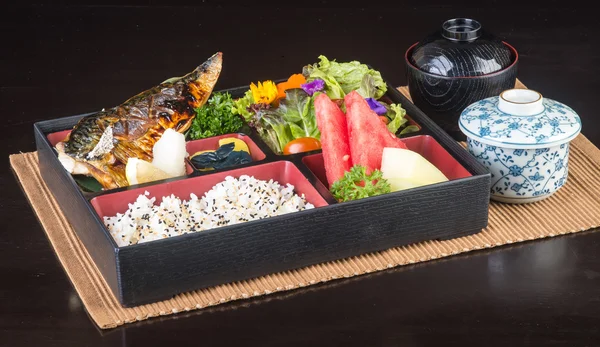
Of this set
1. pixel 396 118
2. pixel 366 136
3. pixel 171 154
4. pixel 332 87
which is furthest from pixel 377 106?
pixel 171 154

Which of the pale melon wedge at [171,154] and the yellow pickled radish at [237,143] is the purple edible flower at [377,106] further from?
the pale melon wedge at [171,154]

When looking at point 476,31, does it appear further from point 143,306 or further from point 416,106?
point 143,306

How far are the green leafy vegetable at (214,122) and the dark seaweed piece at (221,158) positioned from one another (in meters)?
0.21

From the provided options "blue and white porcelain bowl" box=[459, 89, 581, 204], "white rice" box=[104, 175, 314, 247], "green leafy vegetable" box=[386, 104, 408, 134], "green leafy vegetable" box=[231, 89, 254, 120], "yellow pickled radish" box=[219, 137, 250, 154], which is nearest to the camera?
"white rice" box=[104, 175, 314, 247]

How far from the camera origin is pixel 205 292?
3434 mm

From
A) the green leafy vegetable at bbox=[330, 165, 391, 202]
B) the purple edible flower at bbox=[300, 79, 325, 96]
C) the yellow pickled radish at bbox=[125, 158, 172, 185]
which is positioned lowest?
the yellow pickled radish at bbox=[125, 158, 172, 185]

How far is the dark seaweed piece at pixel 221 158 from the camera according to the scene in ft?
12.8

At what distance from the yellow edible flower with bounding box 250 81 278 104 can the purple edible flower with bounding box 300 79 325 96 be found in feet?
0.39

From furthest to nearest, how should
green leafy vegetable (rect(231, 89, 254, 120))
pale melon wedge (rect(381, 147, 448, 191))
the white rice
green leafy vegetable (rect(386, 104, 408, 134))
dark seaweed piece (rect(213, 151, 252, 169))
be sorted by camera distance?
1. green leafy vegetable (rect(231, 89, 254, 120))
2. green leafy vegetable (rect(386, 104, 408, 134))
3. dark seaweed piece (rect(213, 151, 252, 169))
4. pale melon wedge (rect(381, 147, 448, 191))
5. the white rice

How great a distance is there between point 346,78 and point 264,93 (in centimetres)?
35

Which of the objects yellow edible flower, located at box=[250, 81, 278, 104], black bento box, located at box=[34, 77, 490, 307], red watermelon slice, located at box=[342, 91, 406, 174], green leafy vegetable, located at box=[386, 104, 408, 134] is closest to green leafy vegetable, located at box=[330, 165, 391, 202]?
black bento box, located at box=[34, 77, 490, 307]

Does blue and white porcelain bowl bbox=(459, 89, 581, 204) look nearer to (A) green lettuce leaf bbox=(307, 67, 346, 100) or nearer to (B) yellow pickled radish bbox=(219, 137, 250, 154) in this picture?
(A) green lettuce leaf bbox=(307, 67, 346, 100)

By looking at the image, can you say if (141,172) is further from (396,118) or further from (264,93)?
(396,118)

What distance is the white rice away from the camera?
3516 mm
